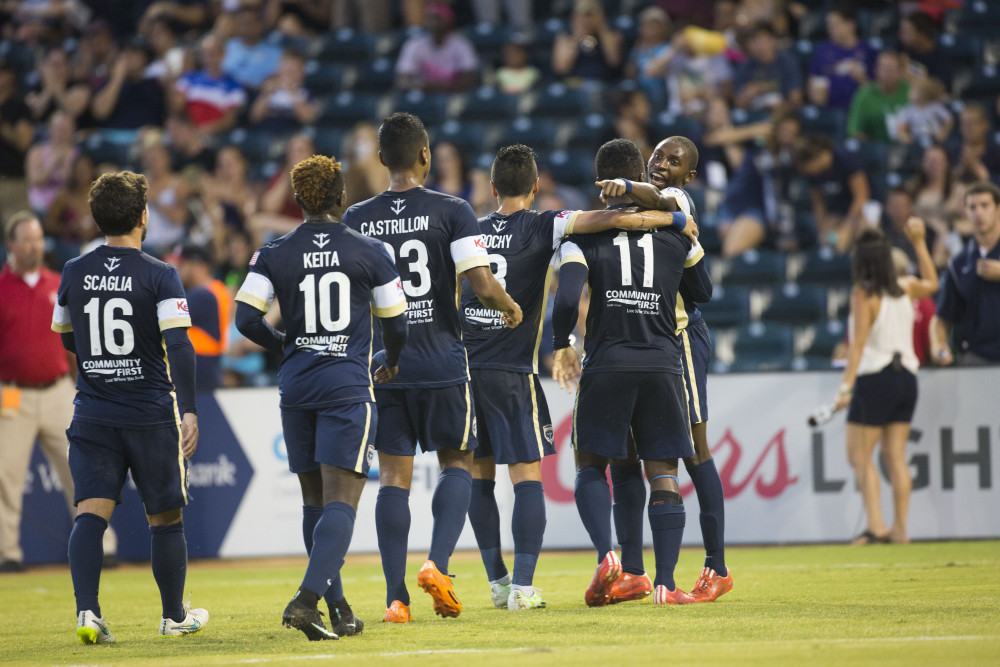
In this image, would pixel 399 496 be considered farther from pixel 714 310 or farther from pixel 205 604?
pixel 714 310

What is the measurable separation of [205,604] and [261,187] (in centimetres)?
825

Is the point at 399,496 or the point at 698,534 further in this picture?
the point at 698,534

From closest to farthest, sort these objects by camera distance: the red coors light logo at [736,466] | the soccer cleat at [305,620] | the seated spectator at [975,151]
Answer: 1. the soccer cleat at [305,620]
2. the red coors light logo at [736,466]
3. the seated spectator at [975,151]

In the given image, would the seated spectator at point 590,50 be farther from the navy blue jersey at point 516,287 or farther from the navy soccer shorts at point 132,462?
the navy soccer shorts at point 132,462

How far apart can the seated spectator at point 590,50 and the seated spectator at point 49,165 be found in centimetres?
646

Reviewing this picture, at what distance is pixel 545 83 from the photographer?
16344 mm

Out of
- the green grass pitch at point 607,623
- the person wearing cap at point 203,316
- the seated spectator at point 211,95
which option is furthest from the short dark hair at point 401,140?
the seated spectator at point 211,95

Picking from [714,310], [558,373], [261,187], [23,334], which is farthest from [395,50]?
[558,373]

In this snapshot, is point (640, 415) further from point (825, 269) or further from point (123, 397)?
point (825, 269)

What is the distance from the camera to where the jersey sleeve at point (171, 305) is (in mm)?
5746

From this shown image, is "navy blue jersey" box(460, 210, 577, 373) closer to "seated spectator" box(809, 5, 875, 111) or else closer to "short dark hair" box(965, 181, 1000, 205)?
"short dark hair" box(965, 181, 1000, 205)

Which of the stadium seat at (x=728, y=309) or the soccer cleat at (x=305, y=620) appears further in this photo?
the stadium seat at (x=728, y=309)

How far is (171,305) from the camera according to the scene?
5.77m

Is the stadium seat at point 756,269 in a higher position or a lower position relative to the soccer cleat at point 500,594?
higher
